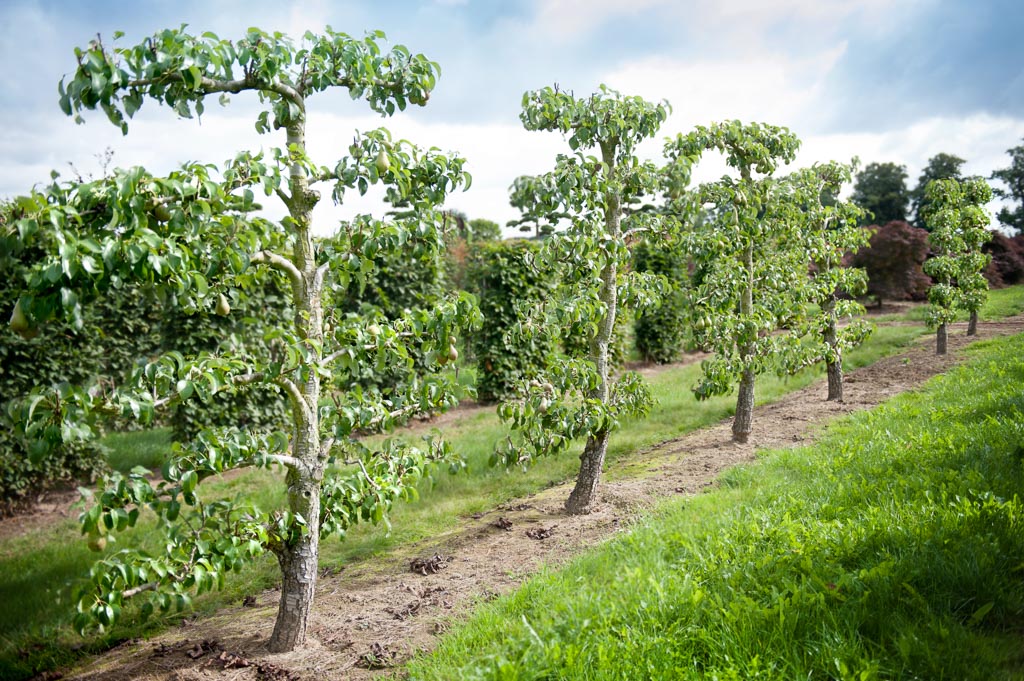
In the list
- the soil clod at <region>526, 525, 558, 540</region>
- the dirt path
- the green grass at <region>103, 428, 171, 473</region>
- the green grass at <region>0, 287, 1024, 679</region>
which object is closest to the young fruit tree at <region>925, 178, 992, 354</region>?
the green grass at <region>0, 287, 1024, 679</region>

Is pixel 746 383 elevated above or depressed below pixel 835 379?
above

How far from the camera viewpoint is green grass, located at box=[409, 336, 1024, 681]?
8.70 ft

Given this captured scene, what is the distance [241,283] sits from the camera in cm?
356

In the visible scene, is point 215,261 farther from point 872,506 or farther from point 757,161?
point 757,161

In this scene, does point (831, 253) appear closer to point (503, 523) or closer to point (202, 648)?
point (503, 523)

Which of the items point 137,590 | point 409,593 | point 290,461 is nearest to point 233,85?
point 290,461

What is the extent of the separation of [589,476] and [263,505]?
12.7 feet

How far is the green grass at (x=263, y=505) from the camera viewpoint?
4.62 m

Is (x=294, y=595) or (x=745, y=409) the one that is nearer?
(x=294, y=595)

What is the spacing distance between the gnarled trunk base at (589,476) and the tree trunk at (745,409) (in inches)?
111

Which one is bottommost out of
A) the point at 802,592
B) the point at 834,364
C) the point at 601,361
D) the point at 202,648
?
the point at 202,648

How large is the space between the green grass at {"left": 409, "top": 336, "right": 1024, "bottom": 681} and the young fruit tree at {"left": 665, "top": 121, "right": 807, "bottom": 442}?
2.42m

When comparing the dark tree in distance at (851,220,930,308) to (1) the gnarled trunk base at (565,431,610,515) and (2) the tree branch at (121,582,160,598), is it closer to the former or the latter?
(1) the gnarled trunk base at (565,431,610,515)

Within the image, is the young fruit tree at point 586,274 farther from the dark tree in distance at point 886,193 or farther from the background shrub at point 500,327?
the dark tree in distance at point 886,193
